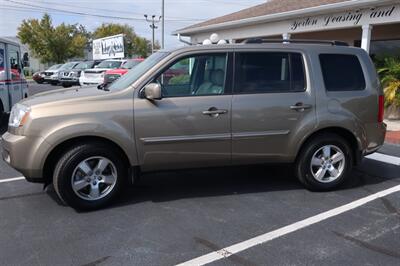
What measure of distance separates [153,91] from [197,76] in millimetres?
727

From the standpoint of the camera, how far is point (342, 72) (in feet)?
18.7

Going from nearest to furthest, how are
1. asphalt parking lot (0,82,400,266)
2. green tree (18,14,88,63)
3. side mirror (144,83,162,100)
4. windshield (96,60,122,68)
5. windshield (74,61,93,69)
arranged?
asphalt parking lot (0,82,400,266), side mirror (144,83,162,100), windshield (96,60,122,68), windshield (74,61,93,69), green tree (18,14,88,63)

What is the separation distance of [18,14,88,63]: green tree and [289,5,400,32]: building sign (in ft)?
143

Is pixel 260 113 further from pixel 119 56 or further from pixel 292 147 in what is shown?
pixel 119 56

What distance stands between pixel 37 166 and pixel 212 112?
195cm

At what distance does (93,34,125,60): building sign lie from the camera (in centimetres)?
3316

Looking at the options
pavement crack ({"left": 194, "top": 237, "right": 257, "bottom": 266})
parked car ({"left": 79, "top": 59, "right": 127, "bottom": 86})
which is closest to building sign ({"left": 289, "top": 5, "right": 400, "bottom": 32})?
parked car ({"left": 79, "top": 59, "right": 127, "bottom": 86})

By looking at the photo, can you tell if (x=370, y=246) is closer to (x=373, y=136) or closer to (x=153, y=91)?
(x=373, y=136)

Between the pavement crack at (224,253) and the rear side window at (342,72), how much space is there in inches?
101

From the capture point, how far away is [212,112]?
16.8ft

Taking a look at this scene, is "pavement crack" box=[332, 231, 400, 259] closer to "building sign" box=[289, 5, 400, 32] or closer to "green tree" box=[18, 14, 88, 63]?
"building sign" box=[289, 5, 400, 32]

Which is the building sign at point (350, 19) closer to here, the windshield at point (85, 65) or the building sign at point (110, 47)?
the windshield at point (85, 65)

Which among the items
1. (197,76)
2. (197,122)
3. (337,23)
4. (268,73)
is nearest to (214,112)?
(197,122)

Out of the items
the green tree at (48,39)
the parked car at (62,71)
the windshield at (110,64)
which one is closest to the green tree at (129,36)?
the green tree at (48,39)
